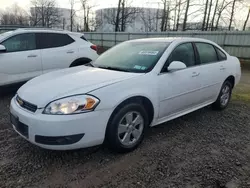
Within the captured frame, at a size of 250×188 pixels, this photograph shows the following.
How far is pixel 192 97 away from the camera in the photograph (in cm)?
379

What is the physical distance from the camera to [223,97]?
471 cm

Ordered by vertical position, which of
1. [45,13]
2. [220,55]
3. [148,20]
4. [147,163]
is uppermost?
[45,13]

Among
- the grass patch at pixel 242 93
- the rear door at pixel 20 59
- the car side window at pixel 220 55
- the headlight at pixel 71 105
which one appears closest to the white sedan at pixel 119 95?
the headlight at pixel 71 105

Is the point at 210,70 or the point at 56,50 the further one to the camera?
the point at 56,50

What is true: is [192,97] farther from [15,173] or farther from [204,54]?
[15,173]

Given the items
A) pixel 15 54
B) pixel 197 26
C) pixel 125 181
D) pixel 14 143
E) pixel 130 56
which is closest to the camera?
pixel 125 181

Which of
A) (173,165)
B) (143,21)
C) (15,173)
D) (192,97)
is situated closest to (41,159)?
(15,173)

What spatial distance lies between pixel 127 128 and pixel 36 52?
3.69 metres

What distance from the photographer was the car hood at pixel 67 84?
8.58 ft

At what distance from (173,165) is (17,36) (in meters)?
4.60

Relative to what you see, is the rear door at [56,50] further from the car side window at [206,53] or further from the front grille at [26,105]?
the car side window at [206,53]

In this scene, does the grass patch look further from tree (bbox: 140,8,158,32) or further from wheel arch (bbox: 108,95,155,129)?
tree (bbox: 140,8,158,32)

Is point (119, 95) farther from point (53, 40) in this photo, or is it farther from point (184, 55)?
point (53, 40)

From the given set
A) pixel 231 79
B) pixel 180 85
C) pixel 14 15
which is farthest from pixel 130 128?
pixel 14 15
